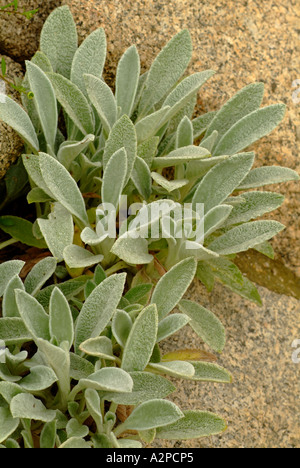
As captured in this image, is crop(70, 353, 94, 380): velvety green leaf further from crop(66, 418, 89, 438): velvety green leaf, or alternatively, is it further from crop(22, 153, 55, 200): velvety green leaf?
crop(22, 153, 55, 200): velvety green leaf

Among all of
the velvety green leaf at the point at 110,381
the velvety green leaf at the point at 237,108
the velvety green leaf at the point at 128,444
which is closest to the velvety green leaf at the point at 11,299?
the velvety green leaf at the point at 110,381

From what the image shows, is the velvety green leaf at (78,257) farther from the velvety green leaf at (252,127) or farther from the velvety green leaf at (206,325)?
the velvety green leaf at (252,127)

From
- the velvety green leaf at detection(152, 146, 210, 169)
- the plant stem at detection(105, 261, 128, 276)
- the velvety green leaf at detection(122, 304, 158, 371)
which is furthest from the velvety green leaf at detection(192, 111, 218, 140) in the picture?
the velvety green leaf at detection(122, 304, 158, 371)

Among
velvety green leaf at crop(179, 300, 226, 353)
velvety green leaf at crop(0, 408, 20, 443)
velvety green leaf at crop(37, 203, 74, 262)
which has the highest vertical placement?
velvety green leaf at crop(37, 203, 74, 262)

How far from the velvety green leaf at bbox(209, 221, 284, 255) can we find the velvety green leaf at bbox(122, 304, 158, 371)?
0.99 ft

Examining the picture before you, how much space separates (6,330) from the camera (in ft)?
3.65

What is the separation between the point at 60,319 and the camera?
1066mm

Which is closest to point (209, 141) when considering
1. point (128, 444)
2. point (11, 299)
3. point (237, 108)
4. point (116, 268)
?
point (237, 108)

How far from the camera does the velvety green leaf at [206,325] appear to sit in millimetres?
1283

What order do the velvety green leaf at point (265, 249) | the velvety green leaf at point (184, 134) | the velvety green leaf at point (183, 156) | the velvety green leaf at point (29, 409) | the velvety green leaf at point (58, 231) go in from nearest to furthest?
the velvety green leaf at point (29, 409) → the velvety green leaf at point (58, 231) → the velvety green leaf at point (183, 156) → the velvety green leaf at point (184, 134) → the velvety green leaf at point (265, 249)

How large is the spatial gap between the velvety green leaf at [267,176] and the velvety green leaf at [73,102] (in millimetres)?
398

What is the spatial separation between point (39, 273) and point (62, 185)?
7.4 inches

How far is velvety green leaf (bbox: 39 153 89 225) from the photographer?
1.18 meters

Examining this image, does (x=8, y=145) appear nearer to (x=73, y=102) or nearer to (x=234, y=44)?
(x=73, y=102)
